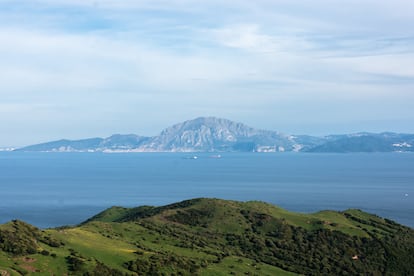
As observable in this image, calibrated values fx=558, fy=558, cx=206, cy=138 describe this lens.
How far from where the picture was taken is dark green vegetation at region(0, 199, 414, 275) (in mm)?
100438

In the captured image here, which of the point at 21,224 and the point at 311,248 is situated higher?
the point at 21,224

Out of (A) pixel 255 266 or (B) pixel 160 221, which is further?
(B) pixel 160 221

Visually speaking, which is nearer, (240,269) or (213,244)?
(240,269)

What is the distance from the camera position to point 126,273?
101 m

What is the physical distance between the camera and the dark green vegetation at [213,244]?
10044cm

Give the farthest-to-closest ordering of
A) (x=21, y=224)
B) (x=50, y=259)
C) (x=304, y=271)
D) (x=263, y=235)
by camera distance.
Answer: (x=263, y=235) → (x=304, y=271) → (x=21, y=224) → (x=50, y=259)

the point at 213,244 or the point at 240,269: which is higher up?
the point at 213,244

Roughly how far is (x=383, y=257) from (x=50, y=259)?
302ft

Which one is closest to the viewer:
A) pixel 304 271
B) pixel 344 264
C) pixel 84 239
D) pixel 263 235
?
pixel 84 239

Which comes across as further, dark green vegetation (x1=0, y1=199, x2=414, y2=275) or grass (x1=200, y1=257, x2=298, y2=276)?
grass (x1=200, y1=257, x2=298, y2=276)

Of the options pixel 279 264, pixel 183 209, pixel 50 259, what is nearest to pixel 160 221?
pixel 183 209

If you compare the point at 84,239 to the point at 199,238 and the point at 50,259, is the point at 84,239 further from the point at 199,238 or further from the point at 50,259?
the point at 199,238

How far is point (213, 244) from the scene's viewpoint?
14262cm

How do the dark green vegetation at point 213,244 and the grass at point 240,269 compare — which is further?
the grass at point 240,269
